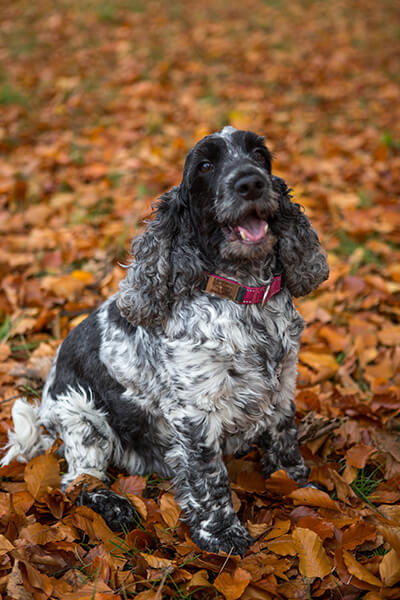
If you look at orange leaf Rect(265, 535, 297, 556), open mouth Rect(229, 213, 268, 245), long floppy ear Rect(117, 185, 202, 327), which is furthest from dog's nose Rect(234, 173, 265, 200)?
orange leaf Rect(265, 535, 297, 556)

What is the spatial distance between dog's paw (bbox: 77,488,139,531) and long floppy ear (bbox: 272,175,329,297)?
160 cm

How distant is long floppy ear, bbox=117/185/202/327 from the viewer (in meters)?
2.83

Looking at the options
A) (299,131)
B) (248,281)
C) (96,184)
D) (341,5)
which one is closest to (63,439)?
(248,281)

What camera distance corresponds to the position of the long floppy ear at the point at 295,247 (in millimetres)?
2967

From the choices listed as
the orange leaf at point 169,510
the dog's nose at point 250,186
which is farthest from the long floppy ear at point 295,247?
the orange leaf at point 169,510

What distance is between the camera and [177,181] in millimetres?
6801

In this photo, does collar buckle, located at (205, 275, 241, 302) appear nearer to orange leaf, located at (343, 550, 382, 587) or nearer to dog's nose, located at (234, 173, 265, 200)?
dog's nose, located at (234, 173, 265, 200)

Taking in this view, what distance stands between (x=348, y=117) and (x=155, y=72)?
3.94 m

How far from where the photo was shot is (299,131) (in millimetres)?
8562

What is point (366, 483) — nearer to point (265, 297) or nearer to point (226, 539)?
point (226, 539)

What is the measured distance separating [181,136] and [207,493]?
6591mm

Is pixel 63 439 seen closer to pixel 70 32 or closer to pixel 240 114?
pixel 240 114

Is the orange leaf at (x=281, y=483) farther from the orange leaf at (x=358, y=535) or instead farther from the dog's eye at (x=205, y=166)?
the dog's eye at (x=205, y=166)

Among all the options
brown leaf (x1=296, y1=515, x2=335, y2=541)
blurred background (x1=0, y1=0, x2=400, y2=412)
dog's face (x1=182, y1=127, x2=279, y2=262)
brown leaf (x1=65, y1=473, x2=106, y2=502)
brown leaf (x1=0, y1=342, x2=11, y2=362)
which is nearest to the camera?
dog's face (x1=182, y1=127, x2=279, y2=262)
